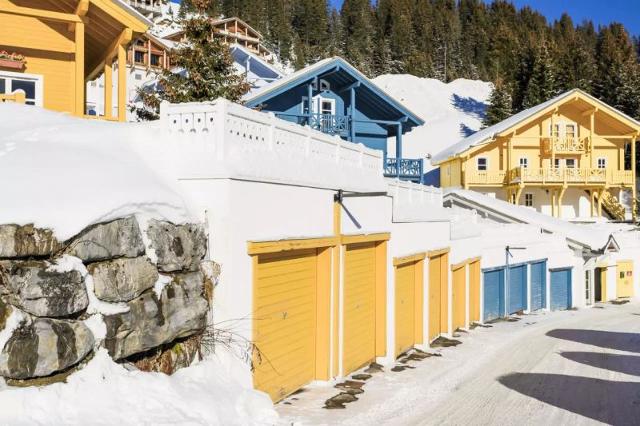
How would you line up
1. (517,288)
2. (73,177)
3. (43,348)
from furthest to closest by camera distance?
1. (517,288)
2. (73,177)
3. (43,348)

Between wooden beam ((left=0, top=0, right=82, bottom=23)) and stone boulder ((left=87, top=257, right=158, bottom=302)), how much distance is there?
1047 centimetres

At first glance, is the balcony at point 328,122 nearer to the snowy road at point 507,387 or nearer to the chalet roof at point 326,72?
the chalet roof at point 326,72

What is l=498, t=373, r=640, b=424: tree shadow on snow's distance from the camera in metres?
11.2

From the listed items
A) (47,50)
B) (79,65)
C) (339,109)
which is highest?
(339,109)

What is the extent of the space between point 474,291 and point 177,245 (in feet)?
55.4

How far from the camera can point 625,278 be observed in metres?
32.8

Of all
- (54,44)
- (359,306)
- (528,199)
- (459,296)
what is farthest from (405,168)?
(528,199)

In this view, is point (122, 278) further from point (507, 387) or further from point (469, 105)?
point (469, 105)

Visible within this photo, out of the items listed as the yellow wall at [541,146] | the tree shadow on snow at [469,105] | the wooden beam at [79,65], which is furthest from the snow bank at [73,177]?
the tree shadow on snow at [469,105]

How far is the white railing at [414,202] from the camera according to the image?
626 inches

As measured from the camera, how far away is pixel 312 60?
104 meters

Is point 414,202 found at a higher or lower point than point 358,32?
lower

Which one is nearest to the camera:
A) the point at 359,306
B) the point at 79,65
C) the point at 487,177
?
the point at 359,306

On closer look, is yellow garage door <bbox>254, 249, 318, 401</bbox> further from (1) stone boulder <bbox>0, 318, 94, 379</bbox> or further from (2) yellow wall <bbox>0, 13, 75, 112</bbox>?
(2) yellow wall <bbox>0, 13, 75, 112</bbox>
